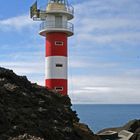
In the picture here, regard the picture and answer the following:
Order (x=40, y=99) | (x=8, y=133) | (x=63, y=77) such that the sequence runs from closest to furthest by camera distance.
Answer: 1. (x=8, y=133)
2. (x=40, y=99)
3. (x=63, y=77)

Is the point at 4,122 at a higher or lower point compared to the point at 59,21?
lower

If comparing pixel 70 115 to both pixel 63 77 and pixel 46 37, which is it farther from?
pixel 46 37

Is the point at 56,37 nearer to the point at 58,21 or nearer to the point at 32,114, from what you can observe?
the point at 58,21

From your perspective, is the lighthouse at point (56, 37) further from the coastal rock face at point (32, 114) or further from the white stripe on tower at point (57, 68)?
the coastal rock face at point (32, 114)

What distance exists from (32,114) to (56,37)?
15241 millimetres

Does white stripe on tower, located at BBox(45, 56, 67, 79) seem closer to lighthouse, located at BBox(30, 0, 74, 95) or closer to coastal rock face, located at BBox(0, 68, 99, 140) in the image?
lighthouse, located at BBox(30, 0, 74, 95)

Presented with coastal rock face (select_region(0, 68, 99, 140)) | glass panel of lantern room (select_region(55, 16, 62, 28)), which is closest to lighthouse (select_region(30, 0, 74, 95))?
glass panel of lantern room (select_region(55, 16, 62, 28))

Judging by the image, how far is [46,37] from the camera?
2488 cm

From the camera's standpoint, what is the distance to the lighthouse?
2352cm

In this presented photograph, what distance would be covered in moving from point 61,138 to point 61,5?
16.8m

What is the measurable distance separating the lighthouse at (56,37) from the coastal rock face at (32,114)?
37.8 feet

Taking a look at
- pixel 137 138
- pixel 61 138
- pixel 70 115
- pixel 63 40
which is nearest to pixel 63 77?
pixel 63 40

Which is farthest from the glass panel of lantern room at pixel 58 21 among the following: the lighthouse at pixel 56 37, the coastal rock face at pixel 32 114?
the coastal rock face at pixel 32 114

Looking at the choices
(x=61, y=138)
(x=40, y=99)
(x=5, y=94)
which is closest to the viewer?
(x=61, y=138)
